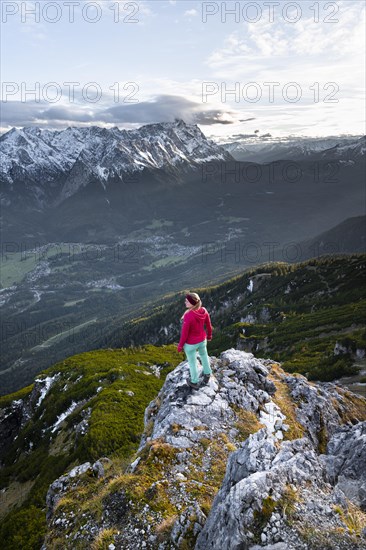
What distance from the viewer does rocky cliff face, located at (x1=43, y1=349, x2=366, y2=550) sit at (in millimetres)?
9078

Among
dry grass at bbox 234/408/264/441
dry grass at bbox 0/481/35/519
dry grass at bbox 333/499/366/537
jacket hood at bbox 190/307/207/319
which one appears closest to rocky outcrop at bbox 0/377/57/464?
dry grass at bbox 0/481/35/519

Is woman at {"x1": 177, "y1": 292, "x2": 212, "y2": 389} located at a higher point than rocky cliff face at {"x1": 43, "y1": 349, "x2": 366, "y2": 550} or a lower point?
higher

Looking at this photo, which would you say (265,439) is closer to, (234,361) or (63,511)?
(63,511)

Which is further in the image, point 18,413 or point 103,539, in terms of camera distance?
point 18,413

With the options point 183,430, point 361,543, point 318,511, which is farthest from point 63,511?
point 361,543

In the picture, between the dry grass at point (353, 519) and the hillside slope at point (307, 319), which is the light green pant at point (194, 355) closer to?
the dry grass at point (353, 519)

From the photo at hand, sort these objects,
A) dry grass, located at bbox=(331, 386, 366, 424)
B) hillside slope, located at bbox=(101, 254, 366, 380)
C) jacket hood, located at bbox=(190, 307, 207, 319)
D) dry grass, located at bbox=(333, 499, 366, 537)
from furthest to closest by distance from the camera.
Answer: hillside slope, located at bbox=(101, 254, 366, 380), dry grass, located at bbox=(331, 386, 366, 424), jacket hood, located at bbox=(190, 307, 207, 319), dry grass, located at bbox=(333, 499, 366, 537)

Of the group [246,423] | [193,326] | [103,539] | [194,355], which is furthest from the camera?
[246,423]

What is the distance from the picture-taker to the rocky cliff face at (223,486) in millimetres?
9078

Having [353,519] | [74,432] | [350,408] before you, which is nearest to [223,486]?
[353,519]

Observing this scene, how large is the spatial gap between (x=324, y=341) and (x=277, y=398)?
58409 millimetres

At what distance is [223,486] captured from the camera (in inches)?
465

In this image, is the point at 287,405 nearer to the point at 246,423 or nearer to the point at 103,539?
the point at 246,423

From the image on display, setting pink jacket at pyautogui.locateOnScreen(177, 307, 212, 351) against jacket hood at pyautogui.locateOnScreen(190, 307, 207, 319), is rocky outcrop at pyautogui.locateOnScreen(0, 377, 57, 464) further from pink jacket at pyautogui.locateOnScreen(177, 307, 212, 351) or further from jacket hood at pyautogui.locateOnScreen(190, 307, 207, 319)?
jacket hood at pyautogui.locateOnScreen(190, 307, 207, 319)
